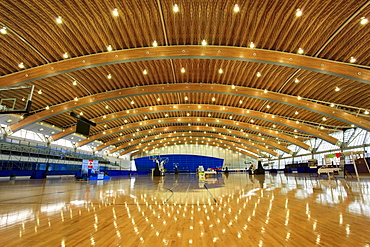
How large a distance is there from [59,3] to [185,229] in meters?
13.3

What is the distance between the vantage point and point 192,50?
13.9 meters

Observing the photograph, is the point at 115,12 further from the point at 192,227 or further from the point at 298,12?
the point at 192,227

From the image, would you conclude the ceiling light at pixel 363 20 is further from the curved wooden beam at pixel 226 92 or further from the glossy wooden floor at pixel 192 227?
the glossy wooden floor at pixel 192 227

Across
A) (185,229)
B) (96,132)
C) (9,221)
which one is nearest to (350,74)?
(185,229)

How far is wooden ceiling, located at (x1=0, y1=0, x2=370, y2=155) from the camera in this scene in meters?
10.9

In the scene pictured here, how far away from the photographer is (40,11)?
10898mm

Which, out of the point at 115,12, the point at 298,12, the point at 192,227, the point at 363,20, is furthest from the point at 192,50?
the point at 192,227

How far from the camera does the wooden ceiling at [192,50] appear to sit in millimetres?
10852

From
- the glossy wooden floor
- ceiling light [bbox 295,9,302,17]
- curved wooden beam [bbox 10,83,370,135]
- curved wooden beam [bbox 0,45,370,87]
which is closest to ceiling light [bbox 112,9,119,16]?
curved wooden beam [bbox 0,45,370,87]

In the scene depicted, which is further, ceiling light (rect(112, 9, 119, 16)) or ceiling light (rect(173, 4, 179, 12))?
ceiling light (rect(112, 9, 119, 16))

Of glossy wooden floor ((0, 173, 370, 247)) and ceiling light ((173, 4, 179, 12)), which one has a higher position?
ceiling light ((173, 4, 179, 12))

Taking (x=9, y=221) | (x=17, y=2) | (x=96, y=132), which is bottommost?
(x=9, y=221)

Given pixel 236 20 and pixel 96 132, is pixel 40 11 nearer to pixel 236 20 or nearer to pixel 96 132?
pixel 236 20

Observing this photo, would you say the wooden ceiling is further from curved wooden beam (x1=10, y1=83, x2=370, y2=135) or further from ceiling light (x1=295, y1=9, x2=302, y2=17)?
ceiling light (x1=295, y1=9, x2=302, y2=17)
